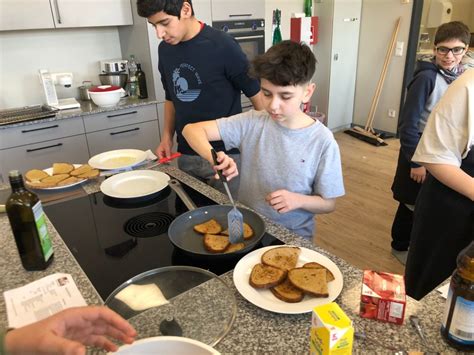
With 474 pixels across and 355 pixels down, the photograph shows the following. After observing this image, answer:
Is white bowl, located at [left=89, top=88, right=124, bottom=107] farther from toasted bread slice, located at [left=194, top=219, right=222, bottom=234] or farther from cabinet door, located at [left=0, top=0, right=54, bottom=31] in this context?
toasted bread slice, located at [left=194, top=219, right=222, bottom=234]

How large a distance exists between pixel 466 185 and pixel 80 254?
3.86ft

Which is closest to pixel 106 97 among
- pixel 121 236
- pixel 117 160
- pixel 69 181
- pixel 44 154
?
pixel 44 154

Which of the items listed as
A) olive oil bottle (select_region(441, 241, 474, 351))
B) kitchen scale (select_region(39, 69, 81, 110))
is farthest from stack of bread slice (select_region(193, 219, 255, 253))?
kitchen scale (select_region(39, 69, 81, 110))

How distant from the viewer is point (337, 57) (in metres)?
4.39

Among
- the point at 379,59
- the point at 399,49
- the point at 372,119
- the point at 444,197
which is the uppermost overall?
the point at 399,49

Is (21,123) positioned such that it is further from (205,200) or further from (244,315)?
(244,315)

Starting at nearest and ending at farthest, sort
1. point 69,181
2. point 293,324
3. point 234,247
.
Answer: point 293,324 < point 234,247 < point 69,181

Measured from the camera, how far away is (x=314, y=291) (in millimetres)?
811

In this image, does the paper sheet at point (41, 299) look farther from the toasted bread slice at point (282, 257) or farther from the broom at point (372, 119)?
the broom at point (372, 119)

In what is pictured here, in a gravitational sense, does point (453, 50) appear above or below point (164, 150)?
above

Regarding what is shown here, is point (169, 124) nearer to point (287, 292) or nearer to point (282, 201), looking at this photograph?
point (282, 201)

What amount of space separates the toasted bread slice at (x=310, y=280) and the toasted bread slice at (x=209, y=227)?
291 mm

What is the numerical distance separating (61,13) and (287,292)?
262 cm

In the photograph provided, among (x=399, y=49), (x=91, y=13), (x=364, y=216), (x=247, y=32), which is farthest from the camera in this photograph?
(x=399, y=49)
